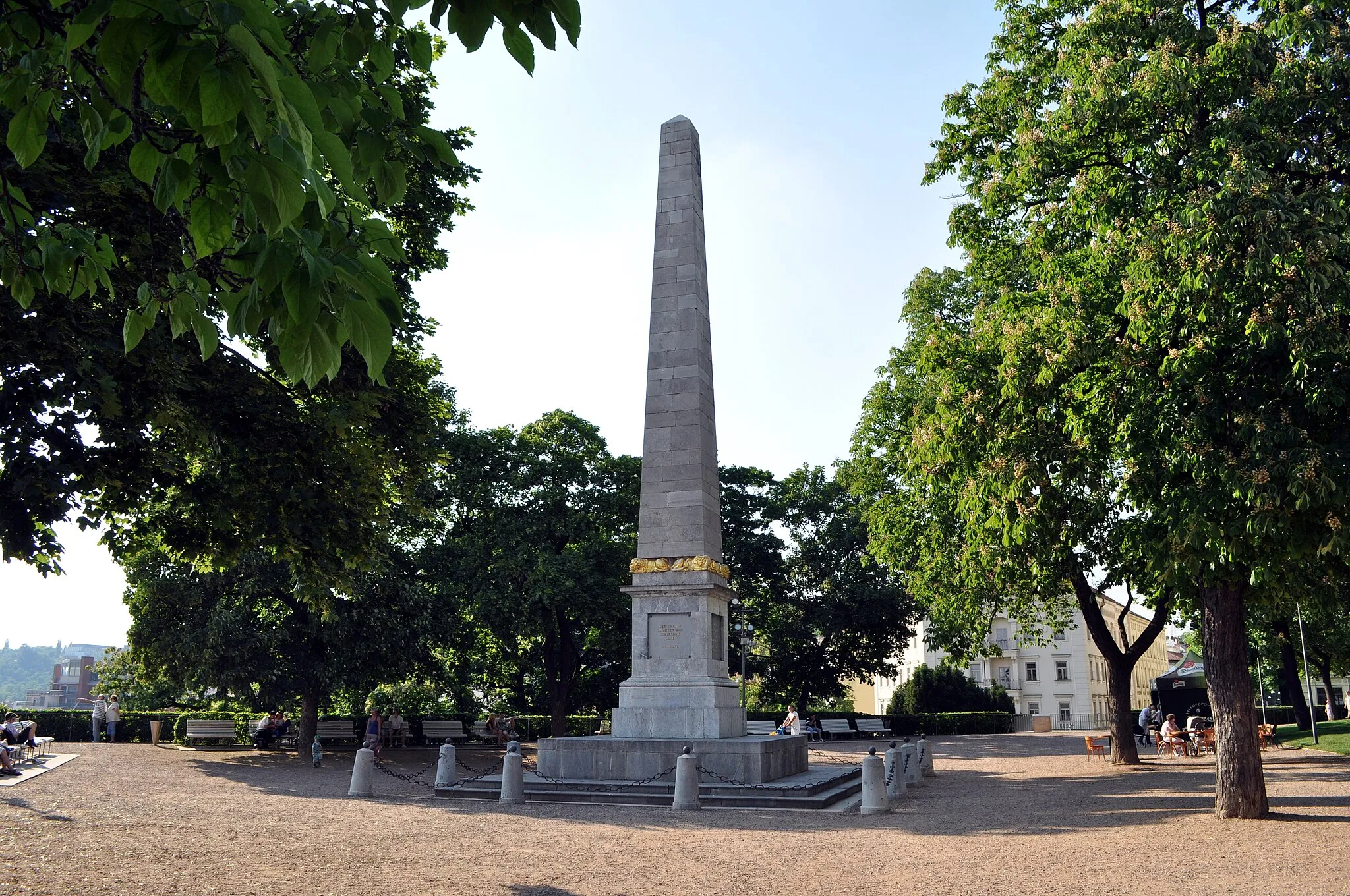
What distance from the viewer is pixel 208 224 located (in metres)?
3.42

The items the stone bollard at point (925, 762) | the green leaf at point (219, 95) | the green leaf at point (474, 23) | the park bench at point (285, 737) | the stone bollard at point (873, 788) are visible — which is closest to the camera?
the green leaf at point (219, 95)

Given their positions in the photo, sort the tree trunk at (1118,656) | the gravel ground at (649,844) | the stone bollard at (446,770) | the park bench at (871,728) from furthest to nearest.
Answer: the park bench at (871,728) → the tree trunk at (1118,656) → the stone bollard at (446,770) → the gravel ground at (649,844)

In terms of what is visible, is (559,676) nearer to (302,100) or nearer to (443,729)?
(443,729)

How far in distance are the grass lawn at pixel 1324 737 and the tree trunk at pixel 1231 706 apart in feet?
63.7

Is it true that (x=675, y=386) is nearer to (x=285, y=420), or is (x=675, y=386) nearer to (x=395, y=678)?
(x=285, y=420)

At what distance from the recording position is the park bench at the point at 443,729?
38906 millimetres

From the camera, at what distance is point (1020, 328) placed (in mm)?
14766

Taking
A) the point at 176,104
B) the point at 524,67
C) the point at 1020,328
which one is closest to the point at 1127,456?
the point at 1020,328

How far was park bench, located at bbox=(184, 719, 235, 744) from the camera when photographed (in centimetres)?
3509

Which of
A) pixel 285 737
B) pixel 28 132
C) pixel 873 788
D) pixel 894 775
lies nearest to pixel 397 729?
pixel 285 737

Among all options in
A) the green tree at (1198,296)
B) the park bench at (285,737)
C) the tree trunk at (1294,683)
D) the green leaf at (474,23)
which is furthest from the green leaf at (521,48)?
the tree trunk at (1294,683)

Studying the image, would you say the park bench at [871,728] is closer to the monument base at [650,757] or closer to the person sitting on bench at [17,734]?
the monument base at [650,757]

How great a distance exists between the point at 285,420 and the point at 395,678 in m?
22.8

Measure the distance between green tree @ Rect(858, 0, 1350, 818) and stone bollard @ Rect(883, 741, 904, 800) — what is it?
6725mm
